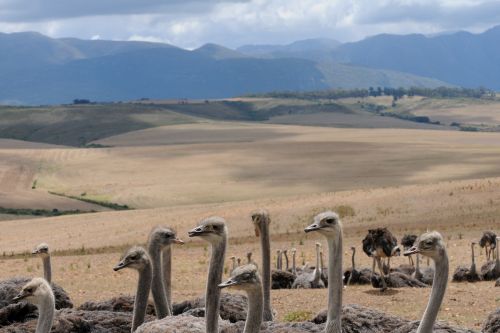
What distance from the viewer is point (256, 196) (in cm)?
5512

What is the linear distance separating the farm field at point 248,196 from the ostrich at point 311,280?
51 cm

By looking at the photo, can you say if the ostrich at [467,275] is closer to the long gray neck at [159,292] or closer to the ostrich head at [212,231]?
the long gray neck at [159,292]

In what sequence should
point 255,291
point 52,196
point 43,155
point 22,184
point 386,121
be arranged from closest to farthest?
point 255,291 → point 52,196 → point 22,184 → point 43,155 → point 386,121

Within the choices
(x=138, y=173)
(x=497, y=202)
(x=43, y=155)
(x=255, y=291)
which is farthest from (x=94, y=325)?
(x=43, y=155)

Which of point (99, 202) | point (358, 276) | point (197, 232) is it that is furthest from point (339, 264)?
point (99, 202)

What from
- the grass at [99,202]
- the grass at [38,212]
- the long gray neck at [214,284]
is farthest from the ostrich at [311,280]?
the grass at [99,202]

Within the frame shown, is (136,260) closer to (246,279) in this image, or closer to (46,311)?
(46,311)

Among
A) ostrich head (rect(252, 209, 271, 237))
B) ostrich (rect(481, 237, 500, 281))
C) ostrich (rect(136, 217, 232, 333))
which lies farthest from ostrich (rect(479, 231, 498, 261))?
ostrich (rect(136, 217, 232, 333))

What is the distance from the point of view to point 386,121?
142 meters

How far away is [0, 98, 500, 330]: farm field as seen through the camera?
20.0 m

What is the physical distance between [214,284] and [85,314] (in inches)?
115

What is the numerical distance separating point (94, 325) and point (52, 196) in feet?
157

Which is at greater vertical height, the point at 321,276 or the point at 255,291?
the point at 255,291

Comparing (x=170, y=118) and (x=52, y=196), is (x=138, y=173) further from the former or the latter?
(x=170, y=118)
